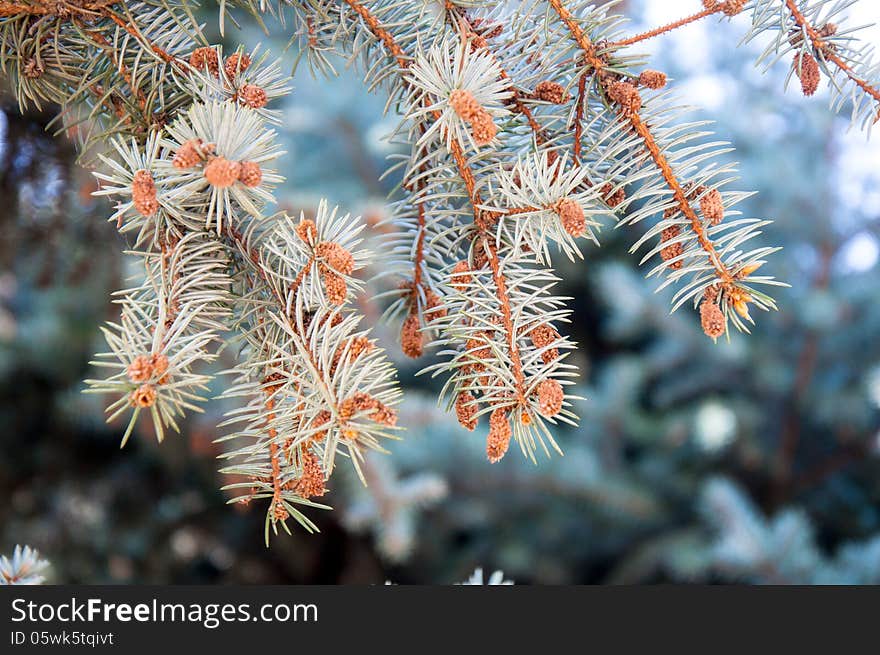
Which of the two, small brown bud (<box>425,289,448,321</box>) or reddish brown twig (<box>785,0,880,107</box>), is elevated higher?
reddish brown twig (<box>785,0,880,107</box>)

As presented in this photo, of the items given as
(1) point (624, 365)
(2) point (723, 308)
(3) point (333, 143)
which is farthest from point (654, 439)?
(2) point (723, 308)

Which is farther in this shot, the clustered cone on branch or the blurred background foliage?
the blurred background foliage

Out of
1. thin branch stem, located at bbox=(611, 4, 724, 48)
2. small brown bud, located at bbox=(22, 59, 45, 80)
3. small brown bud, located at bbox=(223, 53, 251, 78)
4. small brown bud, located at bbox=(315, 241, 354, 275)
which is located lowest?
small brown bud, located at bbox=(315, 241, 354, 275)

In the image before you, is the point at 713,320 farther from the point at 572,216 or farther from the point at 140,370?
the point at 140,370

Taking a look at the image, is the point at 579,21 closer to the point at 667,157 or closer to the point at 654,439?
the point at 667,157

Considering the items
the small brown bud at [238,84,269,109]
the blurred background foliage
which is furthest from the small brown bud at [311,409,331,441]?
the blurred background foliage

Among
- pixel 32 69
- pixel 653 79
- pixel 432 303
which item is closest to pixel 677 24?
pixel 653 79

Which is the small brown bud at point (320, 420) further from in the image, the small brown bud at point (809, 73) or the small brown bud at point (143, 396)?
the small brown bud at point (809, 73)

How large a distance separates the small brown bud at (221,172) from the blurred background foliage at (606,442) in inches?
25.4

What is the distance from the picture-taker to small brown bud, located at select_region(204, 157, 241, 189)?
20 cm

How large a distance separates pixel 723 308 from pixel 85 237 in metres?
0.61

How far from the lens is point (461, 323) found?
27cm

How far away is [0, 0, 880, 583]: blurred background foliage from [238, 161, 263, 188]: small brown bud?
0.64m

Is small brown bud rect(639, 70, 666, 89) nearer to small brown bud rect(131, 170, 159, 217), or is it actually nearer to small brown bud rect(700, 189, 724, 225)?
small brown bud rect(700, 189, 724, 225)
